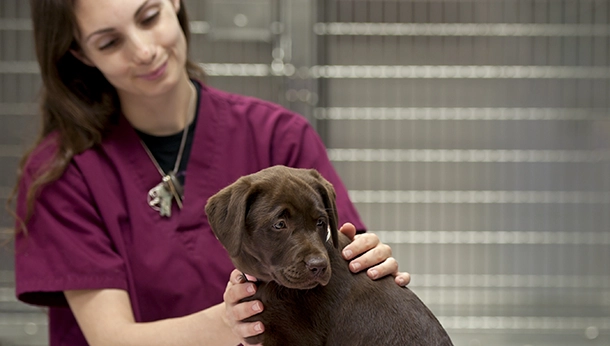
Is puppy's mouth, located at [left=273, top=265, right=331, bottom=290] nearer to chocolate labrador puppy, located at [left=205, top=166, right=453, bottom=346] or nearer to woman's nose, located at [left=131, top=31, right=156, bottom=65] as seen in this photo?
chocolate labrador puppy, located at [left=205, top=166, right=453, bottom=346]

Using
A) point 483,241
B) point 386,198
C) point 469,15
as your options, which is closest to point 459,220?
point 483,241

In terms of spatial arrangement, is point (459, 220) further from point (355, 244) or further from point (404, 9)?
point (355, 244)

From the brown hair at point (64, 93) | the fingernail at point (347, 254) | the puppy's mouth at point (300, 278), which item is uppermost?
the brown hair at point (64, 93)

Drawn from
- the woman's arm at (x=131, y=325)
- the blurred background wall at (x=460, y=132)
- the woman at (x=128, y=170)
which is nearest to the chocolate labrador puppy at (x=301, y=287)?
the woman's arm at (x=131, y=325)

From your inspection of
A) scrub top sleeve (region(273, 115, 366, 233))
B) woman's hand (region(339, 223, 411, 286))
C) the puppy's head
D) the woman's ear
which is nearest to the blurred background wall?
scrub top sleeve (region(273, 115, 366, 233))

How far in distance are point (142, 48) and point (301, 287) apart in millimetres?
620

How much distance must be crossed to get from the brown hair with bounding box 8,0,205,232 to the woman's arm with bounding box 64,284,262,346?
8.4 inches

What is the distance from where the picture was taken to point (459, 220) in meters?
2.74

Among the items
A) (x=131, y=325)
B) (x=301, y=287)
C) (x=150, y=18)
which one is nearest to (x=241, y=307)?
(x=301, y=287)

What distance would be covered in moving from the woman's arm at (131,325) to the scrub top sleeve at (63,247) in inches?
1.1

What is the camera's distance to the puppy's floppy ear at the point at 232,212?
96 centimetres

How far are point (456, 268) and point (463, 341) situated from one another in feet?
0.87

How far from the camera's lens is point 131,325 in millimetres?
1343

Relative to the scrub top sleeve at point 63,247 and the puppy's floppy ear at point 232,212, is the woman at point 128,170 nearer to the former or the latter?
the scrub top sleeve at point 63,247
